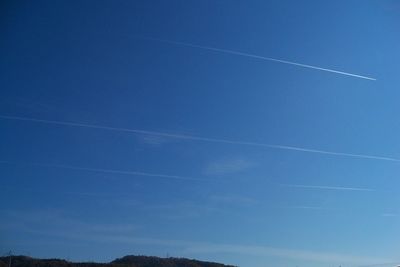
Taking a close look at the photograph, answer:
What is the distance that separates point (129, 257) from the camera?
5019 centimetres

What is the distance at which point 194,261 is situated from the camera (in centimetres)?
5059

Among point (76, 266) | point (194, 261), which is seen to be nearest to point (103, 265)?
point (76, 266)

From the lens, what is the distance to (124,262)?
48031 millimetres

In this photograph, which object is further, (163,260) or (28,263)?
(163,260)

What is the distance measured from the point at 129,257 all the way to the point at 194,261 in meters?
6.27

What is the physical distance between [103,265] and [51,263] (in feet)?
13.6

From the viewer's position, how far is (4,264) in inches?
1607

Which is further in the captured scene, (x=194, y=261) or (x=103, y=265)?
(x=194, y=261)

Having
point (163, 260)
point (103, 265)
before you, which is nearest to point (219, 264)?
point (163, 260)

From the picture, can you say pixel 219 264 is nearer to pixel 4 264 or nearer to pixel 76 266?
pixel 76 266

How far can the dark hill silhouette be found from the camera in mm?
42312

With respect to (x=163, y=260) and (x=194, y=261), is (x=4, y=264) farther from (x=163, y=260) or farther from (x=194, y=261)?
(x=194, y=261)

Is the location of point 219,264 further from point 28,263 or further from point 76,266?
point 28,263

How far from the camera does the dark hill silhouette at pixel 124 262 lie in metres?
42.3
